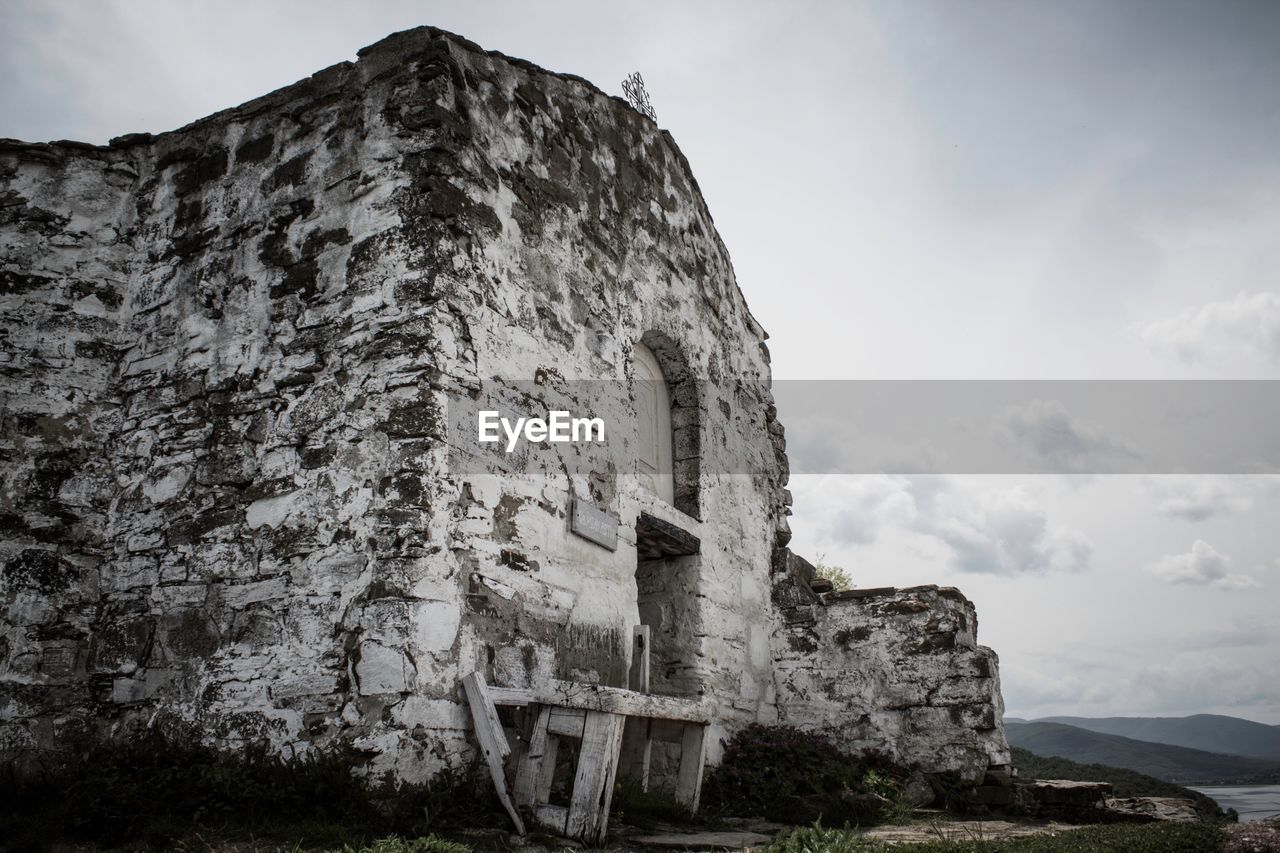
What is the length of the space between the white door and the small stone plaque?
1.16 metres

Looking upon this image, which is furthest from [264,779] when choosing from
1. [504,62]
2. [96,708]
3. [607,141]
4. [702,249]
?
[702,249]

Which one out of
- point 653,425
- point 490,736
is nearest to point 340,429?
point 490,736

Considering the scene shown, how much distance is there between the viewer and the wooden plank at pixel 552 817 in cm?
479

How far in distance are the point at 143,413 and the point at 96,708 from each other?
1847mm

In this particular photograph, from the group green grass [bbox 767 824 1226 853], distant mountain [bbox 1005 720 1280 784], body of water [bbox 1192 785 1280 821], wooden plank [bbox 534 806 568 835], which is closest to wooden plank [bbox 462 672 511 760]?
wooden plank [bbox 534 806 568 835]

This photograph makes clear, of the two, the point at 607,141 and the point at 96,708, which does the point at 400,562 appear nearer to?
the point at 96,708

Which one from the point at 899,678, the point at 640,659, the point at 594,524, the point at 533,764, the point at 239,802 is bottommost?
the point at 239,802

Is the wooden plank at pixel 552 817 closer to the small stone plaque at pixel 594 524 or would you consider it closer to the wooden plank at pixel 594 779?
the wooden plank at pixel 594 779

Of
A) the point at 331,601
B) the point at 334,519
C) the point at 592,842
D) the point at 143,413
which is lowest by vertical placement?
the point at 592,842

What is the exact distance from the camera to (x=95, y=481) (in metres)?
6.24

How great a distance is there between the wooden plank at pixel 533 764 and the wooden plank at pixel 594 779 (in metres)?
0.22

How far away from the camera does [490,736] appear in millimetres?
4945

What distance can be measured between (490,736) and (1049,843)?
2887 millimetres

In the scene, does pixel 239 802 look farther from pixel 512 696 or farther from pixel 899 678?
pixel 899 678
